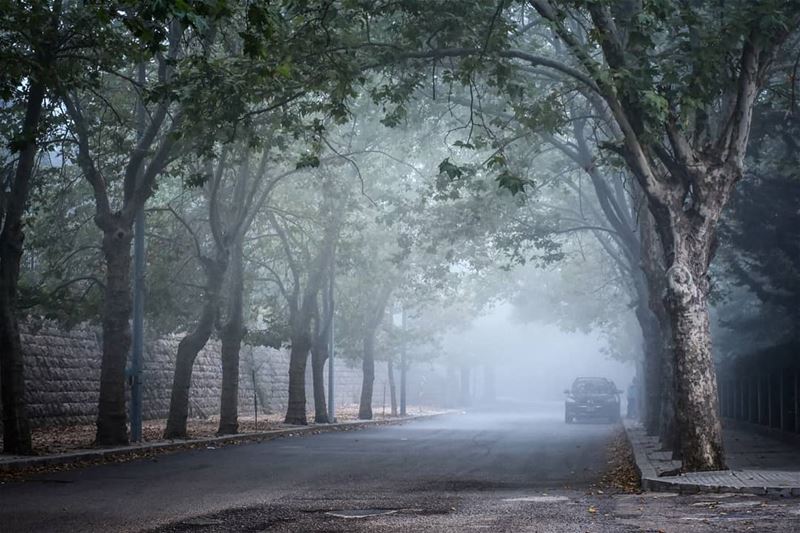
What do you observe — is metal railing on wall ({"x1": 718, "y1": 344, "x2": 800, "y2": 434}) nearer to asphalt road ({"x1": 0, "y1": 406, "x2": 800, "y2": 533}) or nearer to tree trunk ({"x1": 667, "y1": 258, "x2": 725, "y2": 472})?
asphalt road ({"x1": 0, "y1": 406, "x2": 800, "y2": 533})

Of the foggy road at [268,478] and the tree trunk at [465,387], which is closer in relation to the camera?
the foggy road at [268,478]

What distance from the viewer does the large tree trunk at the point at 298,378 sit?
33.8m

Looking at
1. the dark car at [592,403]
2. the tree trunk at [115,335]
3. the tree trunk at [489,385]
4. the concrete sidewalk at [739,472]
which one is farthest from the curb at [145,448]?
the tree trunk at [489,385]

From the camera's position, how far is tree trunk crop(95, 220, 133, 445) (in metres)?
20.8

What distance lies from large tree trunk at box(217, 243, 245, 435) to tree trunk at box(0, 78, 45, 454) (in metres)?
8.85

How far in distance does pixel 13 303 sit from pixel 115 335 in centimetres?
309

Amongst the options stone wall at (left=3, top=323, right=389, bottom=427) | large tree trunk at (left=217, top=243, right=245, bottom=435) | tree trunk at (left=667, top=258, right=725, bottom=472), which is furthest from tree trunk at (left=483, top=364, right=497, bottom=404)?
Answer: tree trunk at (left=667, top=258, right=725, bottom=472)

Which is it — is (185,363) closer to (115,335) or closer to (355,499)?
(115,335)

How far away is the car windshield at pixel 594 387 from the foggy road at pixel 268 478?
22.1 meters

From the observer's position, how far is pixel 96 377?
3156 cm

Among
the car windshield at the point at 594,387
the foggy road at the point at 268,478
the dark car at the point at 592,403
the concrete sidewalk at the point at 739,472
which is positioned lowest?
the foggy road at the point at 268,478

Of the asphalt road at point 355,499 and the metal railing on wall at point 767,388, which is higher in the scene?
the metal railing on wall at point 767,388

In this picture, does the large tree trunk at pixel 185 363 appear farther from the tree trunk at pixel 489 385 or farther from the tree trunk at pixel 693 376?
the tree trunk at pixel 489 385

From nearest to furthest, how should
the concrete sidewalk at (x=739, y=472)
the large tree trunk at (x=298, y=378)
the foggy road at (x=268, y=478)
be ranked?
the foggy road at (x=268, y=478), the concrete sidewalk at (x=739, y=472), the large tree trunk at (x=298, y=378)
